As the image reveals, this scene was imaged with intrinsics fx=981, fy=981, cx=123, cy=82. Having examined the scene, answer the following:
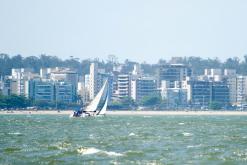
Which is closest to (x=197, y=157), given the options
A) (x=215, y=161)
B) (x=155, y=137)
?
(x=215, y=161)

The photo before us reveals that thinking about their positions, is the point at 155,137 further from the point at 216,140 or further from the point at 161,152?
the point at 161,152

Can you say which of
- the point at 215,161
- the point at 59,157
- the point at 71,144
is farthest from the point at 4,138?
the point at 215,161

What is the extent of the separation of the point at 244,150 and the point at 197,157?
27.6 feet

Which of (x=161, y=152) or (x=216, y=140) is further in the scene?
(x=216, y=140)

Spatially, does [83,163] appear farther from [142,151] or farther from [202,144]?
[202,144]

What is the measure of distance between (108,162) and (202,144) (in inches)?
755

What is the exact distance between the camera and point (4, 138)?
90625mm

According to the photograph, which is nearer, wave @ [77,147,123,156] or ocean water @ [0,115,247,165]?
ocean water @ [0,115,247,165]

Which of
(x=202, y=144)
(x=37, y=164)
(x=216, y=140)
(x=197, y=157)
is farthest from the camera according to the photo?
(x=216, y=140)

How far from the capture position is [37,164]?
61.2 meters

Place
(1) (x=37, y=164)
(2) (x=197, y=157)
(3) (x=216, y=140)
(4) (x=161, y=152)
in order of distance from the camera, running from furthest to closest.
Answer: (3) (x=216, y=140) < (4) (x=161, y=152) < (2) (x=197, y=157) < (1) (x=37, y=164)

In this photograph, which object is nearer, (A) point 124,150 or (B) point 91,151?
(B) point 91,151

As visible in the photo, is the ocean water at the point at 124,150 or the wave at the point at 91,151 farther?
the wave at the point at 91,151

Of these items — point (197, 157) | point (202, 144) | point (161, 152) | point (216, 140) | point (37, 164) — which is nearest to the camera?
point (37, 164)
